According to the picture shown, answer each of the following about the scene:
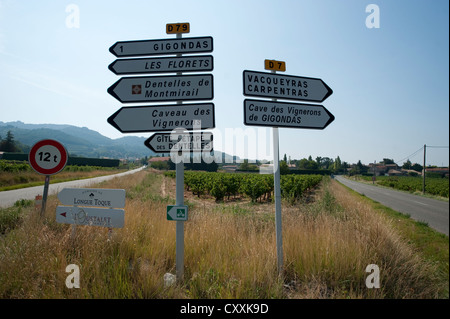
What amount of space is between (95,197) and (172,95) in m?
2.17

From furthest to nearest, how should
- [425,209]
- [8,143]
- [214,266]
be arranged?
[8,143], [425,209], [214,266]

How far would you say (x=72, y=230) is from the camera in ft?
11.4

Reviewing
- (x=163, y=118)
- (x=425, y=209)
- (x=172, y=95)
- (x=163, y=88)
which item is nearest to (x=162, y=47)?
(x=163, y=88)

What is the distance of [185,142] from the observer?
9.84 feet

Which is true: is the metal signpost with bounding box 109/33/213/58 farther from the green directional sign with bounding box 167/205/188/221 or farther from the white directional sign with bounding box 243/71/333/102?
the green directional sign with bounding box 167/205/188/221

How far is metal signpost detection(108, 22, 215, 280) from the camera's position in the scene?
2.98 m

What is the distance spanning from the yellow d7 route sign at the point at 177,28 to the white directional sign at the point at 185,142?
1.58 meters

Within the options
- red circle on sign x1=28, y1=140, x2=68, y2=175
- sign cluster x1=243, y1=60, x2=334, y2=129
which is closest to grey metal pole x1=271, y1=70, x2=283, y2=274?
sign cluster x1=243, y1=60, x2=334, y2=129

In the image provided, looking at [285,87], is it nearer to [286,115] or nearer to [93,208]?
[286,115]

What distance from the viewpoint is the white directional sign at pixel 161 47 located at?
10.2ft

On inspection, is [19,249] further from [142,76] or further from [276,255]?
[276,255]

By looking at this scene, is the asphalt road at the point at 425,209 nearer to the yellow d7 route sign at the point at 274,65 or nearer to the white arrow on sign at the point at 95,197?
the yellow d7 route sign at the point at 274,65

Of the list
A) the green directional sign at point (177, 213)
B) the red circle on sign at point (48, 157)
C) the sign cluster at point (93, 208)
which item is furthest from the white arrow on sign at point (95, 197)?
the green directional sign at point (177, 213)

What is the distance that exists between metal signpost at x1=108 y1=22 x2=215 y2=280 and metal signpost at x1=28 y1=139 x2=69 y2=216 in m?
2.01
